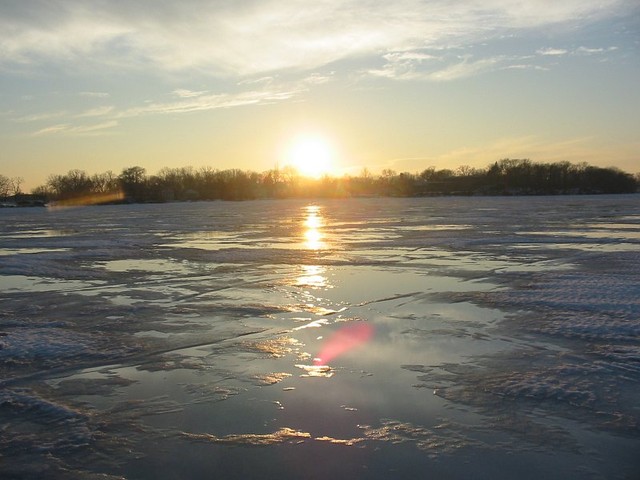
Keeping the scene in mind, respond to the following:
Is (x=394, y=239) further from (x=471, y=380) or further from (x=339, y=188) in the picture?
(x=339, y=188)

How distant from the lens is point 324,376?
493 cm

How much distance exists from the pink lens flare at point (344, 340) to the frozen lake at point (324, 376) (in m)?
0.03

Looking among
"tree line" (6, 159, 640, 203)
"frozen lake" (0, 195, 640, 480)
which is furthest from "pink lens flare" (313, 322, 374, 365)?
"tree line" (6, 159, 640, 203)

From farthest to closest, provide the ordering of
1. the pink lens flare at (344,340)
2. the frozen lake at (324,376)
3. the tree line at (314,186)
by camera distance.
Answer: the tree line at (314,186) < the pink lens flare at (344,340) < the frozen lake at (324,376)

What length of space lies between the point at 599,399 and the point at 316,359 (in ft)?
7.71

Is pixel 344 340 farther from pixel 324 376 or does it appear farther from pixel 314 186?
pixel 314 186

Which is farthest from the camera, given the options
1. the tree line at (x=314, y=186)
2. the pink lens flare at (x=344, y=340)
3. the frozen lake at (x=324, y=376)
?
the tree line at (x=314, y=186)

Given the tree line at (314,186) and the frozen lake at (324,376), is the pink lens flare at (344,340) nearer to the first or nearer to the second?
the frozen lake at (324,376)

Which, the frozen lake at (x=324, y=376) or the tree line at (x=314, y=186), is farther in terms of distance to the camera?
the tree line at (x=314, y=186)

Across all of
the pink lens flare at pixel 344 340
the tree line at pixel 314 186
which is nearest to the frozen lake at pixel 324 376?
the pink lens flare at pixel 344 340

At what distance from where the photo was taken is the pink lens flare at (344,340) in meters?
5.51

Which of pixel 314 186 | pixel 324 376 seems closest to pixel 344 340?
pixel 324 376

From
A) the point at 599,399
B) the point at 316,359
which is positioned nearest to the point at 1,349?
the point at 316,359

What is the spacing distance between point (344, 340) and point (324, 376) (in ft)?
3.85
